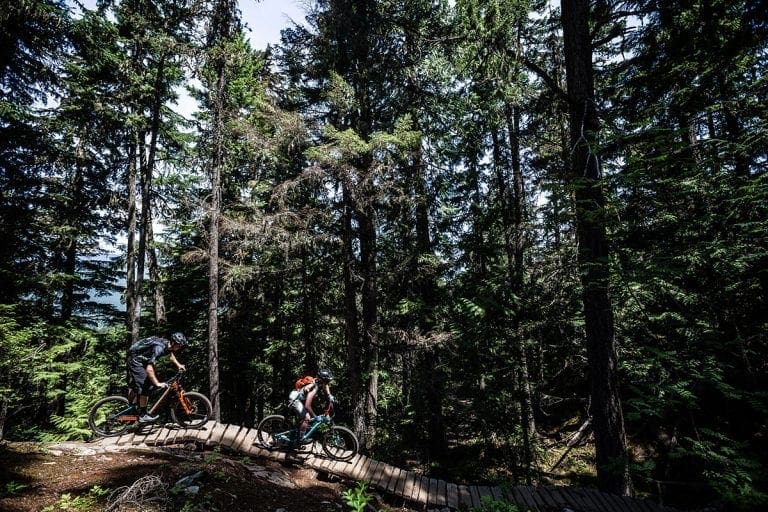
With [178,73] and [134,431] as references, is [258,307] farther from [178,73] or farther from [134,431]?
[178,73]

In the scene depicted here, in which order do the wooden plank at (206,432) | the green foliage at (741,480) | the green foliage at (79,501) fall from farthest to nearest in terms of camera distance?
the wooden plank at (206,432) → the green foliage at (79,501) → the green foliage at (741,480)

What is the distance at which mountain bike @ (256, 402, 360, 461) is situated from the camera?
7.30m

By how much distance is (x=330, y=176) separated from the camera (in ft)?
35.2

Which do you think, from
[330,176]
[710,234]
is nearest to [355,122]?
[330,176]

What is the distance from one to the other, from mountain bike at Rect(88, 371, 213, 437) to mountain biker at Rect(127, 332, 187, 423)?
0.52 feet

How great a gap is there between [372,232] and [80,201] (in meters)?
14.9

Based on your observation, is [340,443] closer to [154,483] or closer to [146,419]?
[154,483]

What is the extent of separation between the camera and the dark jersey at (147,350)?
25.2 ft

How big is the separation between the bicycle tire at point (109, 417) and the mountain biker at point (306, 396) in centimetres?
378

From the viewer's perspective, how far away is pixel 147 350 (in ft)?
25.6

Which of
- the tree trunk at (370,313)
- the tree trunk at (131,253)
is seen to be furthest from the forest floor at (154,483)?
the tree trunk at (131,253)

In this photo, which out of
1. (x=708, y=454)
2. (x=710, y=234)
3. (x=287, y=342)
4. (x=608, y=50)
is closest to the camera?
(x=708, y=454)

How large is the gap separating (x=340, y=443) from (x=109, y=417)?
528 centimetres

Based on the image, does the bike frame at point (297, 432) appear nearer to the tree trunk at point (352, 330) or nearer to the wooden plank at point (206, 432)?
the wooden plank at point (206, 432)
